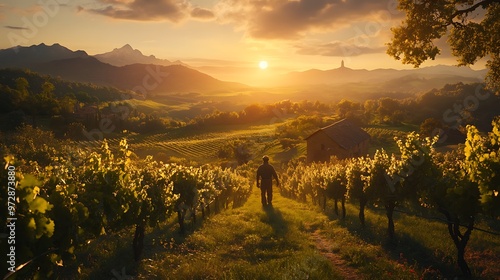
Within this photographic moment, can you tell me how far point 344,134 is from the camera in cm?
5862

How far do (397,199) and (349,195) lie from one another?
3884 mm

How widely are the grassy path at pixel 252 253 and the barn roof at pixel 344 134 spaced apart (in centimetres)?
3765

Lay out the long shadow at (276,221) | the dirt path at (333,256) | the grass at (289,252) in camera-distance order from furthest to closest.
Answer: the long shadow at (276,221) → the dirt path at (333,256) → the grass at (289,252)

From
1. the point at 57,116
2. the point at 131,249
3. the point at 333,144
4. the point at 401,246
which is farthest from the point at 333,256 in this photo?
the point at 57,116

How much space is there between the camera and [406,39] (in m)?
15.5

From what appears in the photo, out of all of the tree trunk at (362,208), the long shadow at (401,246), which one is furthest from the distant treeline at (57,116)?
the long shadow at (401,246)

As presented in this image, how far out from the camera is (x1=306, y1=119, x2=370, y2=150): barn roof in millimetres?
55478

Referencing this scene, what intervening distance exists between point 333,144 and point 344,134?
4.55 m

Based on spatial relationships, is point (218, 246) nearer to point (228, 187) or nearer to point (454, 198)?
point (454, 198)

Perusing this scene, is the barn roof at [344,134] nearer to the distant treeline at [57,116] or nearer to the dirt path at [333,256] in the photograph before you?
the dirt path at [333,256]

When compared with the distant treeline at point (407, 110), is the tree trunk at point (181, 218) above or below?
below

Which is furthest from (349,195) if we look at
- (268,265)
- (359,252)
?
(268,265)

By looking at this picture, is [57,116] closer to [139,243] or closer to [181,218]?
[181,218]

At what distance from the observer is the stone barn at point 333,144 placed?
2165 inches
